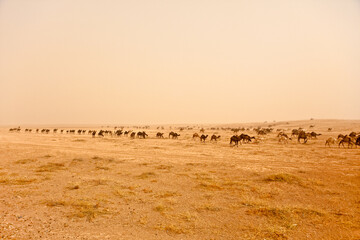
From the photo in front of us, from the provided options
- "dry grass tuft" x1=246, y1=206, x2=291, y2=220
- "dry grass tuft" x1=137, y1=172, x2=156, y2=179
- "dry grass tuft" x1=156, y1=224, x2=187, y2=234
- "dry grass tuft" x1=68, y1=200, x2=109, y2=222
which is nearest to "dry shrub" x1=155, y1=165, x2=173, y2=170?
"dry grass tuft" x1=137, y1=172, x2=156, y2=179

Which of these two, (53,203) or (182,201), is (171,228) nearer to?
(182,201)

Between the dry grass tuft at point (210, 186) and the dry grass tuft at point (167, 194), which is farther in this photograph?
the dry grass tuft at point (210, 186)

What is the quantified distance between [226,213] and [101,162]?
1359 cm

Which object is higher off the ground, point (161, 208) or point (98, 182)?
point (98, 182)

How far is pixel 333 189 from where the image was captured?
12.0 meters

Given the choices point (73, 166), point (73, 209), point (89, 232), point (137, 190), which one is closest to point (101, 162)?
point (73, 166)

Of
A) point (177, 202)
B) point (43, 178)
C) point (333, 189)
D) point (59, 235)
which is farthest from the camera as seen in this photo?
point (43, 178)

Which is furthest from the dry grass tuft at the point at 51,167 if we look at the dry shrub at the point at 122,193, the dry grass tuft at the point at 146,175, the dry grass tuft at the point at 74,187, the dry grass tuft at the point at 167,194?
the dry grass tuft at the point at 167,194

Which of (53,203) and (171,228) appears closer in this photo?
(171,228)

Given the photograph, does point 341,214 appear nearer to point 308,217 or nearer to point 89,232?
point 308,217

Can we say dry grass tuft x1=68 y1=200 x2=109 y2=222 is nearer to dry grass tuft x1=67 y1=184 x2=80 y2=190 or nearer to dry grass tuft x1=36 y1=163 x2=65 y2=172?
dry grass tuft x1=67 y1=184 x2=80 y2=190

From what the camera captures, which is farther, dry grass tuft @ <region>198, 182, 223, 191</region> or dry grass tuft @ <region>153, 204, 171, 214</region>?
dry grass tuft @ <region>198, 182, 223, 191</region>

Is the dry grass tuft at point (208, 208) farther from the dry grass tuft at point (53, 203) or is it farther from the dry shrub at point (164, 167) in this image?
the dry shrub at point (164, 167)

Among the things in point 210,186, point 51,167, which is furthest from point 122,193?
point 51,167
